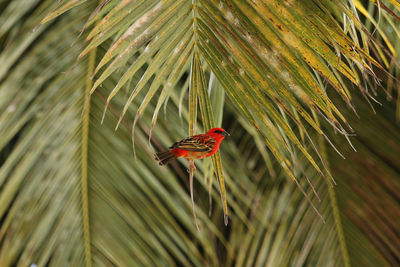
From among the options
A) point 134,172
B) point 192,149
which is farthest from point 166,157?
point 134,172

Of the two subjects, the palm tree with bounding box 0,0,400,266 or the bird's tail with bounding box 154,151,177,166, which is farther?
the palm tree with bounding box 0,0,400,266

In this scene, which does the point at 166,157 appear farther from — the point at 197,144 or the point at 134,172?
the point at 134,172

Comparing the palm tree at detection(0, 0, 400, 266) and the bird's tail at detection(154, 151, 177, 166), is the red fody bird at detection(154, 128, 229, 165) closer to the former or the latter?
the bird's tail at detection(154, 151, 177, 166)

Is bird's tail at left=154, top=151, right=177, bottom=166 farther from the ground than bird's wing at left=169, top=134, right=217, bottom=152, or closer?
farther from the ground

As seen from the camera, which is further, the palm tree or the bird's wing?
the palm tree

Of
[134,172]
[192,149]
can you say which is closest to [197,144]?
[192,149]

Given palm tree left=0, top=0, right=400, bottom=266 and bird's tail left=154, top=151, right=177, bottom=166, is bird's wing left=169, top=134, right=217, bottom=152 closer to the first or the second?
bird's tail left=154, top=151, right=177, bottom=166

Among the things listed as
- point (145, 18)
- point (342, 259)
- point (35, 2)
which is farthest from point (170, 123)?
point (145, 18)

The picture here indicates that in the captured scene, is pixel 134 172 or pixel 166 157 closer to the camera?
pixel 166 157

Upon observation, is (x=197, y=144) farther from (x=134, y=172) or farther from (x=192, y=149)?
(x=134, y=172)

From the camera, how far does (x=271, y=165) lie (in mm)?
1449

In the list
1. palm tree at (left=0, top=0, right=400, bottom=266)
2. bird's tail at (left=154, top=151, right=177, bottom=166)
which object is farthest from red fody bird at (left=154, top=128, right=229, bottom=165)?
palm tree at (left=0, top=0, right=400, bottom=266)

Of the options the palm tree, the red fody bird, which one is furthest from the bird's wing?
the palm tree

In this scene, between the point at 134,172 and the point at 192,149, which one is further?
the point at 134,172
